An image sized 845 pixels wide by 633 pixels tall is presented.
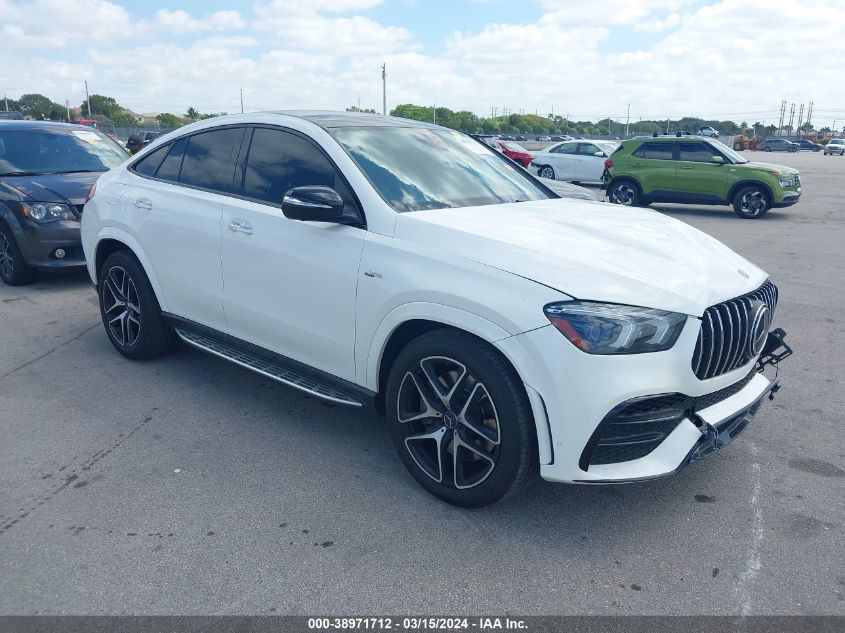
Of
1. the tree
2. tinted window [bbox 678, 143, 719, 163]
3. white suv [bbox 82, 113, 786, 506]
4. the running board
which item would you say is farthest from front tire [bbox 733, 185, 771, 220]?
the tree

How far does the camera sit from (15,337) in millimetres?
6117

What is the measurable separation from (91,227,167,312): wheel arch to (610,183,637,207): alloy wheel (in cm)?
1352

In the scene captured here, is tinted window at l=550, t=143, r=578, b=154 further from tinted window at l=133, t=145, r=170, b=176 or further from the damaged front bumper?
the damaged front bumper

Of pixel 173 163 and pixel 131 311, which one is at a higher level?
pixel 173 163

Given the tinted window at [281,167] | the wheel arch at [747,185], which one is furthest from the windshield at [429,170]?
the wheel arch at [747,185]

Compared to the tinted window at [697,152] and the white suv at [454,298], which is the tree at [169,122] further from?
the white suv at [454,298]

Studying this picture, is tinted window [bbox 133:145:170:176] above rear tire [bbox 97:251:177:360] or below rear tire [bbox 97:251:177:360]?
above

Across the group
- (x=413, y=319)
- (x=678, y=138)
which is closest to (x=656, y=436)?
(x=413, y=319)

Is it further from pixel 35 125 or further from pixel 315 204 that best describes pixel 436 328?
pixel 35 125

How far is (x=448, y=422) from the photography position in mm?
3311

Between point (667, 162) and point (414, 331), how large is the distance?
14254 mm

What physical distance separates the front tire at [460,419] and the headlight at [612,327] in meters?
0.33

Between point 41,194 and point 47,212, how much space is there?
247 millimetres

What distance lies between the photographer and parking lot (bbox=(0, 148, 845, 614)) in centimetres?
277
